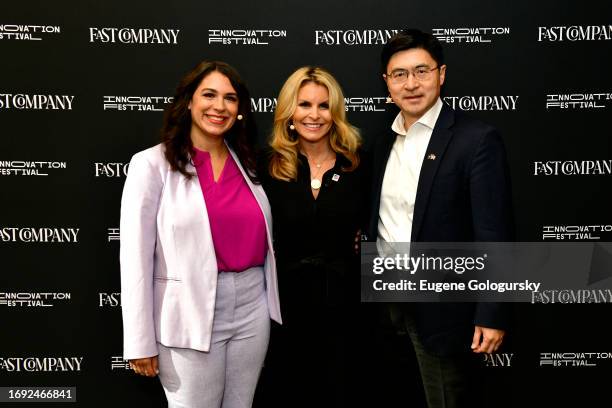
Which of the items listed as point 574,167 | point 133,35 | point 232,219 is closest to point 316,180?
point 232,219

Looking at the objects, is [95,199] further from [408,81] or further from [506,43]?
[506,43]

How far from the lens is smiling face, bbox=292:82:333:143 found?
A: 2.10m

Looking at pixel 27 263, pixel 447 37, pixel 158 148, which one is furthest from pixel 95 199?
pixel 447 37

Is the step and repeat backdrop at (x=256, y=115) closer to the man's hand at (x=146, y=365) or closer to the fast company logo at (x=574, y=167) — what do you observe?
the fast company logo at (x=574, y=167)

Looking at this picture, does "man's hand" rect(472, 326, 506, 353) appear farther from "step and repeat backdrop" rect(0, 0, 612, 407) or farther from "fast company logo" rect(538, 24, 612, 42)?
"fast company logo" rect(538, 24, 612, 42)

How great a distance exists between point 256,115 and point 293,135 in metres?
0.62

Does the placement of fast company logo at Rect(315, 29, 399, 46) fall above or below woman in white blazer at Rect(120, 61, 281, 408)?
above

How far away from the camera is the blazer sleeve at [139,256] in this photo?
1.79 metres

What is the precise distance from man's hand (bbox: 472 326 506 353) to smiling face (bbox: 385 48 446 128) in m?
0.91

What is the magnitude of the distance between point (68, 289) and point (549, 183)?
9.27ft

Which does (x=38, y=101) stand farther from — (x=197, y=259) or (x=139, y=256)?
(x=197, y=259)

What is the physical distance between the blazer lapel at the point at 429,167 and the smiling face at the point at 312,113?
18.6 inches

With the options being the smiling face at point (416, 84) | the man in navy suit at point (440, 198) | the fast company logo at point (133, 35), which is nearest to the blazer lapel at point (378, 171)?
the man in navy suit at point (440, 198)

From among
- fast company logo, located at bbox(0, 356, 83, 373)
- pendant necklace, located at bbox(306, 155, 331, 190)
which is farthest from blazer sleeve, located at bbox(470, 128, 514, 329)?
fast company logo, located at bbox(0, 356, 83, 373)
